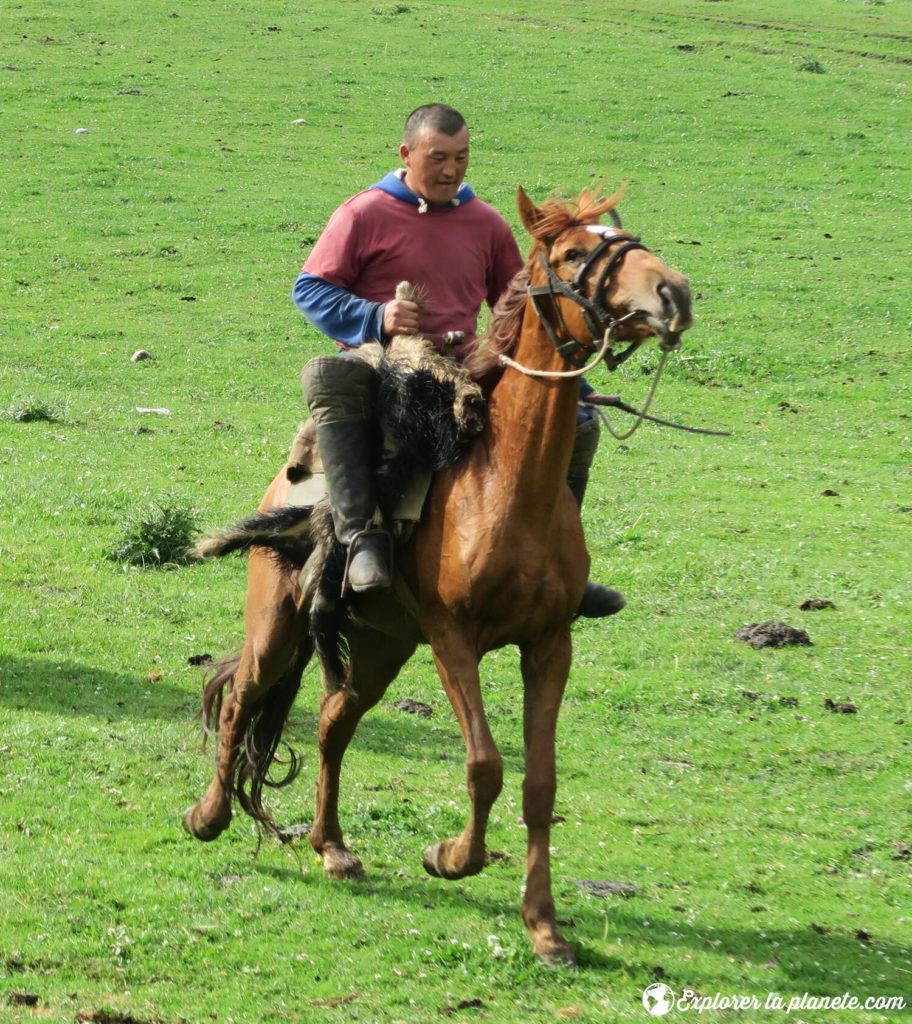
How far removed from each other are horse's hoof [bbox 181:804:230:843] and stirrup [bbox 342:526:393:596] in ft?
5.61

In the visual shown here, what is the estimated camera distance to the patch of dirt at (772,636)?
1109 centimetres

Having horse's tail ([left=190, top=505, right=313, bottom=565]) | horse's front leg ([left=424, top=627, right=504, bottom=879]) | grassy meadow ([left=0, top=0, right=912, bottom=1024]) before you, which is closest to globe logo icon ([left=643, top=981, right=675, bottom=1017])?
grassy meadow ([left=0, top=0, right=912, bottom=1024])

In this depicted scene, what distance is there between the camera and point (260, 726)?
757 centimetres

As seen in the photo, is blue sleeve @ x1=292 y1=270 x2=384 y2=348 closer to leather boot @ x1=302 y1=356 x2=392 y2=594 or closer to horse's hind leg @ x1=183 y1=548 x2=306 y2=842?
leather boot @ x1=302 y1=356 x2=392 y2=594

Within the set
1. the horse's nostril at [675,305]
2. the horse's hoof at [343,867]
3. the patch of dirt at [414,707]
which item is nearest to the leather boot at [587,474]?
the horse's nostril at [675,305]

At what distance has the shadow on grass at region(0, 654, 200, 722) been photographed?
9.12m

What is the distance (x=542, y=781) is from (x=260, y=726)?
214cm

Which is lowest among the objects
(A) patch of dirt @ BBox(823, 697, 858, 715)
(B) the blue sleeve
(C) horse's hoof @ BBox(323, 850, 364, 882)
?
(A) patch of dirt @ BBox(823, 697, 858, 715)

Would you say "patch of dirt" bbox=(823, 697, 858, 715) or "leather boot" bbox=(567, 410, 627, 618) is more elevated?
"leather boot" bbox=(567, 410, 627, 618)

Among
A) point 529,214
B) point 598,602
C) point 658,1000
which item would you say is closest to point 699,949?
point 658,1000

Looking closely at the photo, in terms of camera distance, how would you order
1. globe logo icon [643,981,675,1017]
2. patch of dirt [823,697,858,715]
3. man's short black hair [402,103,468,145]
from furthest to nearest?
patch of dirt [823,697,858,715], man's short black hair [402,103,468,145], globe logo icon [643,981,675,1017]

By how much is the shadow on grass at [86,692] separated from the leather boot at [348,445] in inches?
128

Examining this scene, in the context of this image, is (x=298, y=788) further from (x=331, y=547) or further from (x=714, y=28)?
(x=714, y=28)

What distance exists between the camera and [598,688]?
10195mm
